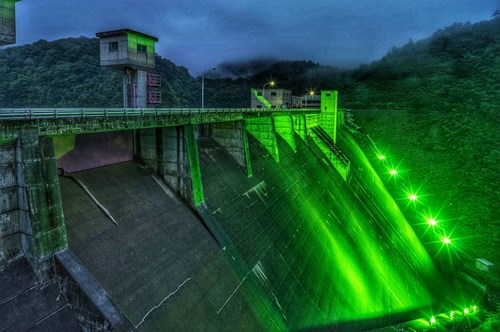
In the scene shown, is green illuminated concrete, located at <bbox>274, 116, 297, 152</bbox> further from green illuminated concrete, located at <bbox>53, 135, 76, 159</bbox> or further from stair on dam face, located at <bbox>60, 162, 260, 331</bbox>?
green illuminated concrete, located at <bbox>53, 135, 76, 159</bbox>

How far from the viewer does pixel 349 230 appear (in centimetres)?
2502

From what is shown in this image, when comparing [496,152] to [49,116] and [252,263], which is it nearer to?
[252,263]

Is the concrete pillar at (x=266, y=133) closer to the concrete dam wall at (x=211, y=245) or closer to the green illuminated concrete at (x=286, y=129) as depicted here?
the concrete dam wall at (x=211, y=245)

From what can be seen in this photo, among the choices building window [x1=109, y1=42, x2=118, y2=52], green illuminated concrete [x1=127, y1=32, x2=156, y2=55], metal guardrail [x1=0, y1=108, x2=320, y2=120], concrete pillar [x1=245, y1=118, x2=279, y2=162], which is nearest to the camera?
metal guardrail [x1=0, y1=108, x2=320, y2=120]

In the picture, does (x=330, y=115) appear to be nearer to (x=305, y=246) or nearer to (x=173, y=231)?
(x=305, y=246)

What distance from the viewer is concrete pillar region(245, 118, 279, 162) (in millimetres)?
24188

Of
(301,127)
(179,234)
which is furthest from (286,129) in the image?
(179,234)

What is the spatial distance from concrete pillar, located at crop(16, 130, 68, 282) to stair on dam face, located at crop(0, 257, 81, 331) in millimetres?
253

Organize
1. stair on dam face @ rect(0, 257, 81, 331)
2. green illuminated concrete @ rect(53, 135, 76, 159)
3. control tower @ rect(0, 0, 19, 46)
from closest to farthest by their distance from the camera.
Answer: stair on dam face @ rect(0, 257, 81, 331) < green illuminated concrete @ rect(53, 135, 76, 159) < control tower @ rect(0, 0, 19, 46)

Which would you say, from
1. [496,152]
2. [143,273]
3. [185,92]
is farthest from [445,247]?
[185,92]

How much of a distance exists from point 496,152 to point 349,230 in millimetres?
36124

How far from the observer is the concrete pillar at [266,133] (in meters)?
24.2

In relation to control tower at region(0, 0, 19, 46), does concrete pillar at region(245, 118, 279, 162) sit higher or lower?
lower

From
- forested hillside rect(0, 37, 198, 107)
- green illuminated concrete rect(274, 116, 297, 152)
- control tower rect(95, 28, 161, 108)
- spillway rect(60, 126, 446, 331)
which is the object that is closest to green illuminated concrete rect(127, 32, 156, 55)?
control tower rect(95, 28, 161, 108)
